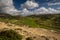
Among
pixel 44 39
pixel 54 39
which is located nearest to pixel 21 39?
pixel 44 39

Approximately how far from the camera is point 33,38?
5138 centimetres

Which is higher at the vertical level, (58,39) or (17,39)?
(17,39)

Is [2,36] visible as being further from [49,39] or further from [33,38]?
[49,39]

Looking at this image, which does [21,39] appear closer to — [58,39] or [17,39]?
[17,39]

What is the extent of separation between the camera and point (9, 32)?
46.1 meters

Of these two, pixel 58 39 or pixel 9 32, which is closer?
pixel 9 32

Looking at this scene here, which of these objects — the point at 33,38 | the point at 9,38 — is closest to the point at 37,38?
the point at 33,38

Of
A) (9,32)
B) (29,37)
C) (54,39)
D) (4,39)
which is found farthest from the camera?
(54,39)

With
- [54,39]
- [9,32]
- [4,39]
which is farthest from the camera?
[54,39]

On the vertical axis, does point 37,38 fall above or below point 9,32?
below

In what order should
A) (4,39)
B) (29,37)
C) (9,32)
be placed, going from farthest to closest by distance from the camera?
(29,37) → (9,32) → (4,39)

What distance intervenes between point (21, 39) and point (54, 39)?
14.8 m

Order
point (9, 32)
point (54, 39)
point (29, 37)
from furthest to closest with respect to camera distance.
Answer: point (54, 39) < point (29, 37) < point (9, 32)

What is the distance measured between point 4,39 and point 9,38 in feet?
5.05
